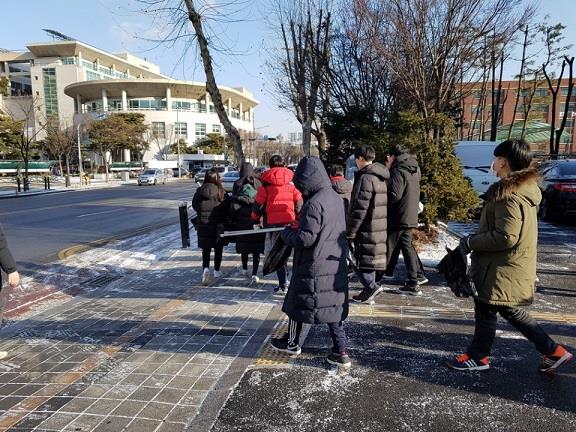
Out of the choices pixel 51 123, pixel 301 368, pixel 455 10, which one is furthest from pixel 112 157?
pixel 301 368

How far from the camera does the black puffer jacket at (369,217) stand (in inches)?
191

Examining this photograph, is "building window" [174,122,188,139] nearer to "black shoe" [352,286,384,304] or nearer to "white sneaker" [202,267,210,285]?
"white sneaker" [202,267,210,285]

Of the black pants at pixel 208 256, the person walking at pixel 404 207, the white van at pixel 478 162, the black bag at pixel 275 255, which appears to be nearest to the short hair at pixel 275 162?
the person walking at pixel 404 207

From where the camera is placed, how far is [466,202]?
322 inches

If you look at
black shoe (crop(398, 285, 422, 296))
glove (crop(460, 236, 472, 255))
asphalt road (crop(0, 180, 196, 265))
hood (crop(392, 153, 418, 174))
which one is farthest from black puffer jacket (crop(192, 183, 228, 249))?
asphalt road (crop(0, 180, 196, 265))

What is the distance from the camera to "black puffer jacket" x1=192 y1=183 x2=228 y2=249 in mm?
6203

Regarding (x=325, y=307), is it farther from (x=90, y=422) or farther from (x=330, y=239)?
(x=90, y=422)

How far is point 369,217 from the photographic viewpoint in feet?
16.2

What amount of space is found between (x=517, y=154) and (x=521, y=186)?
0.24 meters

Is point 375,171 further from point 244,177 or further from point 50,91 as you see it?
point 50,91

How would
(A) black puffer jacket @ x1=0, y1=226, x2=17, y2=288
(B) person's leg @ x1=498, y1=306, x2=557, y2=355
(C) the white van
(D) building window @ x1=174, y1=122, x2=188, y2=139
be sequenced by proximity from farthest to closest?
(D) building window @ x1=174, y1=122, x2=188, y2=139, (C) the white van, (A) black puffer jacket @ x1=0, y1=226, x2=17, y2=288, (B) person's leg @ x1=498, y1=306, x2=557, y2=355

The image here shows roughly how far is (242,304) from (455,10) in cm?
824

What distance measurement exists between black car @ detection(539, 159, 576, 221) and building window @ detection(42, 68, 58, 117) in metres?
82.5

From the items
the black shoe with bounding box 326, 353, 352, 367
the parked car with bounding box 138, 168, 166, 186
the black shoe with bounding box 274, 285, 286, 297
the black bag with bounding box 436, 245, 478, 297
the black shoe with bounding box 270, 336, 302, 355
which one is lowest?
the parked car with bounding box 138, 168, 166, 186
